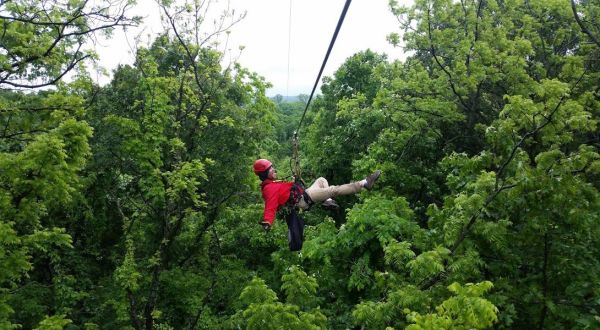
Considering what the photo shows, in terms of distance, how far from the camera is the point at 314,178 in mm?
13211

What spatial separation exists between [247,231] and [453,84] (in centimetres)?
743

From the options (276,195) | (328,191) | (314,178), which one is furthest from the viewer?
(314,178)

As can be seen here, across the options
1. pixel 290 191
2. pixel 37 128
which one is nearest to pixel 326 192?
pixel 290 191

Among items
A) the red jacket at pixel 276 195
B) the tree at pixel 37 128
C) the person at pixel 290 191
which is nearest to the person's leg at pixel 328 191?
the person at pixel 290 191

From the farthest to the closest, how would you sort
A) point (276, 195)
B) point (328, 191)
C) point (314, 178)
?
point (314, 178) → point (328, 191) → point (276, 195)

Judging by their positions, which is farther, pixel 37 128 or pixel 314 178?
pixel 314 178

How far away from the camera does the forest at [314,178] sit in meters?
5.73

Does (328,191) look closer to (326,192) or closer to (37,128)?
(326,192)

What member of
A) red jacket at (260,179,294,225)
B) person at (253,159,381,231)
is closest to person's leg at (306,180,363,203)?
person at (253,159,381,231)

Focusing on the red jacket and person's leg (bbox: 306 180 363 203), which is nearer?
the red jacket

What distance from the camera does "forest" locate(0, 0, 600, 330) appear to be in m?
5.73

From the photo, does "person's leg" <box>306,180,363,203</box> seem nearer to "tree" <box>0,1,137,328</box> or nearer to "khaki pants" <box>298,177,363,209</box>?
"khaki pants" <box>298,177,363,209</box>

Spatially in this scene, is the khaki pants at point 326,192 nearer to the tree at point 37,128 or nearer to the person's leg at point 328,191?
the person's leg at point 328,191

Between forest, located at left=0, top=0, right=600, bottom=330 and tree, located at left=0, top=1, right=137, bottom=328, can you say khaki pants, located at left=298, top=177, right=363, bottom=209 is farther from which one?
tree, located at left=0, top=1, right=137, bottom=328
